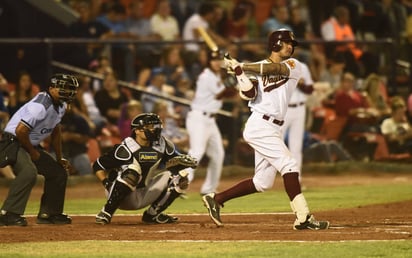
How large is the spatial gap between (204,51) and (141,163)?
7.26 meters

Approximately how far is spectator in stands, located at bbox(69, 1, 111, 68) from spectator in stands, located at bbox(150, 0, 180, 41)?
1.08 metres

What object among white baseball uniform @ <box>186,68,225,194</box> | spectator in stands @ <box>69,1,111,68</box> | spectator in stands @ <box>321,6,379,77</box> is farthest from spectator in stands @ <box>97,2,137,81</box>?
spectator in stands @ <box>321,6,379,77</box>

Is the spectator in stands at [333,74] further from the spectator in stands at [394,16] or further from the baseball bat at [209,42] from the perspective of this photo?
the baseball bat at [209,42]

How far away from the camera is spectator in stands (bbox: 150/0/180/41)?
19578 mm

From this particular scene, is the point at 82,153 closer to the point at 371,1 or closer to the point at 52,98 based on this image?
the point at 52,98

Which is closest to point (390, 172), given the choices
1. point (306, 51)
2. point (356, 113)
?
point (356, 113)

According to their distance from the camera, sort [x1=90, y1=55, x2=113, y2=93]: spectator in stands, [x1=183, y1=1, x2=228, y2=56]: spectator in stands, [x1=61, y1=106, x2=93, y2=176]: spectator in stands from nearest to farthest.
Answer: [x1=61, y1=106, x2=93, y2=176]: spectator in stands
[x1=90, y1=55, x2=113, y2=93]: spectator in stands
[x1=183, y1=1, x2=228, y2=56]: spectator in stands

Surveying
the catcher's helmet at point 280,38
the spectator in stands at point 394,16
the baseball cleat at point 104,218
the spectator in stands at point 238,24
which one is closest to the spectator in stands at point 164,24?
the spectator in stands at point 238,24

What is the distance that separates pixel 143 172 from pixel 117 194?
43cm

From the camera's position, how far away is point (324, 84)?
63.1 ft

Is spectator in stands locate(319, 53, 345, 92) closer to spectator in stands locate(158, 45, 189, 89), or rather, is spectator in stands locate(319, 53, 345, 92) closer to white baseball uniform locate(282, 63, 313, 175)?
spectator in stands locate(158, 45, 189, 89)

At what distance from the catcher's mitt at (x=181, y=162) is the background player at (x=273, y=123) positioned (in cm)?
52

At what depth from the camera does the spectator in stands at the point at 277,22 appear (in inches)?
801

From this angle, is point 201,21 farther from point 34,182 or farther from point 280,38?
point 280,38
